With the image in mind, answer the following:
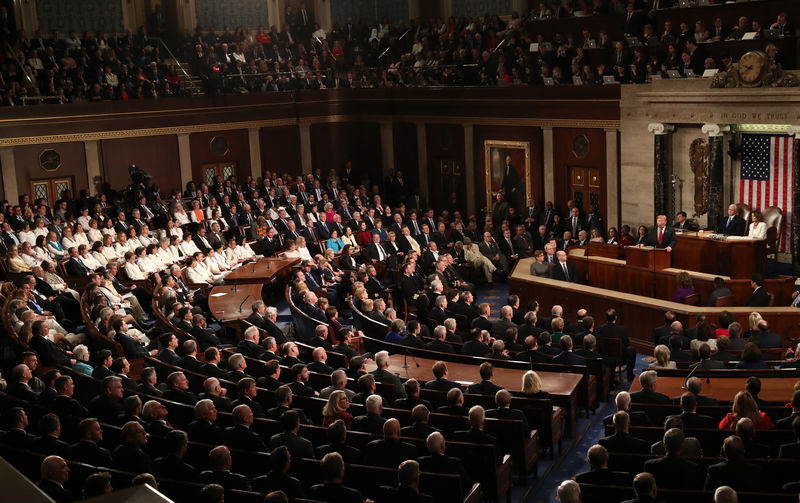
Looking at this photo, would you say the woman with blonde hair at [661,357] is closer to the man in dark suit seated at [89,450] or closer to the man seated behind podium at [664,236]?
the man seated behind podium at [664,236]

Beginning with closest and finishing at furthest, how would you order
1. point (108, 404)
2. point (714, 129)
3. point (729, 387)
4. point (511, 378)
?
point (108, 404) → point (729, 387) → point (511, 378) → point (714, 129)

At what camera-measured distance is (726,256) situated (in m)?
14.2

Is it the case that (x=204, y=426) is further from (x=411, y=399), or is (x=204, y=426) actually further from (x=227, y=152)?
(x=227, y=152)

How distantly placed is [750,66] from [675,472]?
36.2 feet

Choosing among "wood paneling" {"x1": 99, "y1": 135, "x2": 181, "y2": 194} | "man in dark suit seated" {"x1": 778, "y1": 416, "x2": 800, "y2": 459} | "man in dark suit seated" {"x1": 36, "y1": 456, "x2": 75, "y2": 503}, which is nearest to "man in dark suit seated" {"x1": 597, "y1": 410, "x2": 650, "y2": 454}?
"man in dark suit seated" {"x1": 778, "y1": 416, "x2": 800, "y2": 459}

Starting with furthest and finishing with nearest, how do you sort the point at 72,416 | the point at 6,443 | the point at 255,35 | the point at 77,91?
the point at 255,35 → the point at 77,91 → the point at 72,416 → the point at 6,443

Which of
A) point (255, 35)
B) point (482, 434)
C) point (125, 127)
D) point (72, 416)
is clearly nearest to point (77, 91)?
point (125, 127)

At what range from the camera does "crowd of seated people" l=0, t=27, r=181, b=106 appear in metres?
21.2

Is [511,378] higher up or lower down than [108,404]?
lower down

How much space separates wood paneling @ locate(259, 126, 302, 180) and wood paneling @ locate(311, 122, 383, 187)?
0.48 metres

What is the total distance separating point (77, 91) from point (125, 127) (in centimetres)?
139

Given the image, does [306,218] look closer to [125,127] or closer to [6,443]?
[125,127]

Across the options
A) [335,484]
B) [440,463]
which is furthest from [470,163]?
[335,484]

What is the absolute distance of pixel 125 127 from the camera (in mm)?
22109
